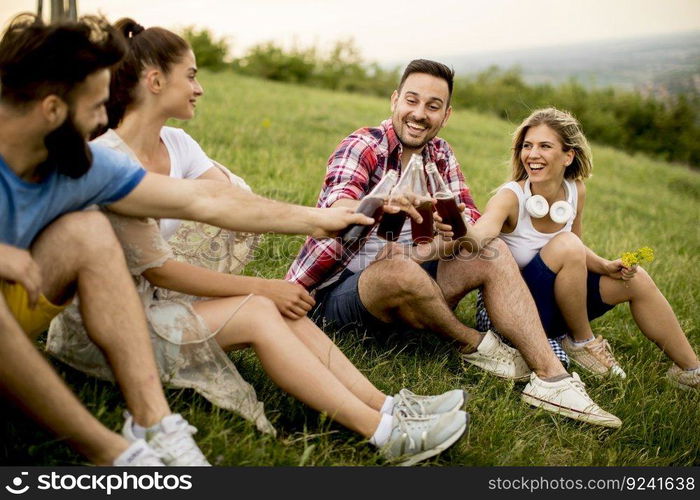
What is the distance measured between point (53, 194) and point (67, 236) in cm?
15

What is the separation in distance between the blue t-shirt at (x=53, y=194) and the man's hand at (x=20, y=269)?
6.3 inches

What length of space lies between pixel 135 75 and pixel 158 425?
1.47 metres

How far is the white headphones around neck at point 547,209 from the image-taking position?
3832 millimetres

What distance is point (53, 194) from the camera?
2381 mm

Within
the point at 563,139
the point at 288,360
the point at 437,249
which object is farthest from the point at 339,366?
the point at 563,139

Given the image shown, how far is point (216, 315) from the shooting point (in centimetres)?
274

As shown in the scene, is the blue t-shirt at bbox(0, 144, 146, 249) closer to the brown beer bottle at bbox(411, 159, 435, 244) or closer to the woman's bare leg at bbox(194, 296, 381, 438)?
the woman's bare leg at bbox(194, 296, 381, 438)

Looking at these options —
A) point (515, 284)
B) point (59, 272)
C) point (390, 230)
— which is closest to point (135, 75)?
point (59, 272)

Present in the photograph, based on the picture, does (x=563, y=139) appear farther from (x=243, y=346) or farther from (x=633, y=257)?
(x=243, y=346)

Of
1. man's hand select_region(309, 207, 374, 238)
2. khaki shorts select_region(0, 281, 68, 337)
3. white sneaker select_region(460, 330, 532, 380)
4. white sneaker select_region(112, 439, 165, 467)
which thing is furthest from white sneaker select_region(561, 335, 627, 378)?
khaki shorts select_region(0, 281, 68, 337)

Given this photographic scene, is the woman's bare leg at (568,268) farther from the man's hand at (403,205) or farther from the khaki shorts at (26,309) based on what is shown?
the khaki shorts at (26,309)

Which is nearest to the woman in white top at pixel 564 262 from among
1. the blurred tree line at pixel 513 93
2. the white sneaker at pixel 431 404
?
the white sneaker at pixel 431 404

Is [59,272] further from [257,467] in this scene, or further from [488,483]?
[488,483]

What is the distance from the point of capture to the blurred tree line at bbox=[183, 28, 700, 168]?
2223 centimetres
